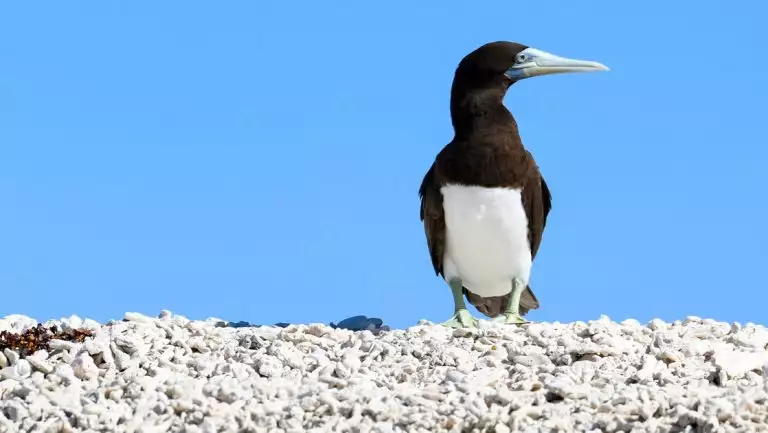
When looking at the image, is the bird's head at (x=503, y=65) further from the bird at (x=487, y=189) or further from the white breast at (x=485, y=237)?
the white breast at (x=485, y=237)

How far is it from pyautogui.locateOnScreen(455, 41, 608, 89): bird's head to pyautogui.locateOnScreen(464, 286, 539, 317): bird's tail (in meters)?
1.95

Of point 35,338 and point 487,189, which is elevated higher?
point 487,189

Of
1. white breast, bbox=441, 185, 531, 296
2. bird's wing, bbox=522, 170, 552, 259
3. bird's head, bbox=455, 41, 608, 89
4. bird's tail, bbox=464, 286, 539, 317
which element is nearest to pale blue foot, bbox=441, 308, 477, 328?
white breast, bbox=441, 185, 531, 296

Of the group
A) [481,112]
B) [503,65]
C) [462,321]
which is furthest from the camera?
[503,65]

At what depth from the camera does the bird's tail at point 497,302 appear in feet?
31.8

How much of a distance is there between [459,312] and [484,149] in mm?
1294

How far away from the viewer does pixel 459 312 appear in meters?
8.62

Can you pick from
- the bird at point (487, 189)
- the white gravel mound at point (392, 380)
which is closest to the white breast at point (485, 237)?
the bird at point (487, 189)

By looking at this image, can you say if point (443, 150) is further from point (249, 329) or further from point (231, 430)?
point (231, 430)

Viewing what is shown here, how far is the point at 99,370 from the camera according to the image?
7.14 meters

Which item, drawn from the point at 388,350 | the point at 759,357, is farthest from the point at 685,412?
the point at 388,350

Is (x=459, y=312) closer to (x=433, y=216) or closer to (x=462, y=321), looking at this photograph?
(x=462, y=321)

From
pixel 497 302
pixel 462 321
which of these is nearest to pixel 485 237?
pixel 462 321

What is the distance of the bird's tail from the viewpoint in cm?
969
